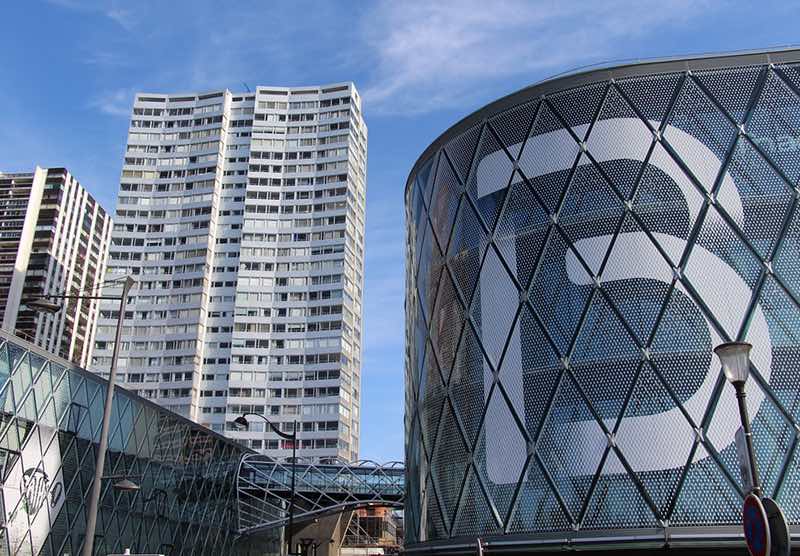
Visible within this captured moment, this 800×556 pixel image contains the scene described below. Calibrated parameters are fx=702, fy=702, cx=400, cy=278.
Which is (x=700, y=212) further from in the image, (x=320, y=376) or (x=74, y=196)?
(x=74, y=196)

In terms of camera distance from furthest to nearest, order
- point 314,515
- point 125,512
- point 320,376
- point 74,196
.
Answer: point 74,196
point 320,376
point 314,515
point 125,512

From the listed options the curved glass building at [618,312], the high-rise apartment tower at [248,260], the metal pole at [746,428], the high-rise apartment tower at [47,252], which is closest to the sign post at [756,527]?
the metal pole at [746,428]

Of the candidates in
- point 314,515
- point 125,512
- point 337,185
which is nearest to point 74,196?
point 337,185

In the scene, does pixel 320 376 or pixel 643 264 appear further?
pixel 320 376

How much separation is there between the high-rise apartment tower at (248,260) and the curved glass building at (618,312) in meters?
72.8

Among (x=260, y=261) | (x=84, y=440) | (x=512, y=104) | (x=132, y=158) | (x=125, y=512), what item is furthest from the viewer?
(x=132, y=158)

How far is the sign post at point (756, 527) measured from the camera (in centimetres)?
734

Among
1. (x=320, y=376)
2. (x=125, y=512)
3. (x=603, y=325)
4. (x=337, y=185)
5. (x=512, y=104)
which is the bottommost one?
(x=125, y=512)

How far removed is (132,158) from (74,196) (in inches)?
1539

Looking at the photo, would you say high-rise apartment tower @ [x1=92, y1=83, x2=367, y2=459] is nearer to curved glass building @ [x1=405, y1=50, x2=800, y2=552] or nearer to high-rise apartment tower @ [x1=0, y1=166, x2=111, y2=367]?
high-rise apartment tower @ [x1=0, y1=166, x2=111, y2=367]

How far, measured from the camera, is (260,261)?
10338 centimetres

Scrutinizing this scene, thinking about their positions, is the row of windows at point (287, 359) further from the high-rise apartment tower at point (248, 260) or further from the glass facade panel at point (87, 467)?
the glass facade panel at point (87, 467)

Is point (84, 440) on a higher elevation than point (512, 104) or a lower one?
lower

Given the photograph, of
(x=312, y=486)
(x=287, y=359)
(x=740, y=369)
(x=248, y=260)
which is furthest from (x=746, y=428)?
(x=248, y=260)
